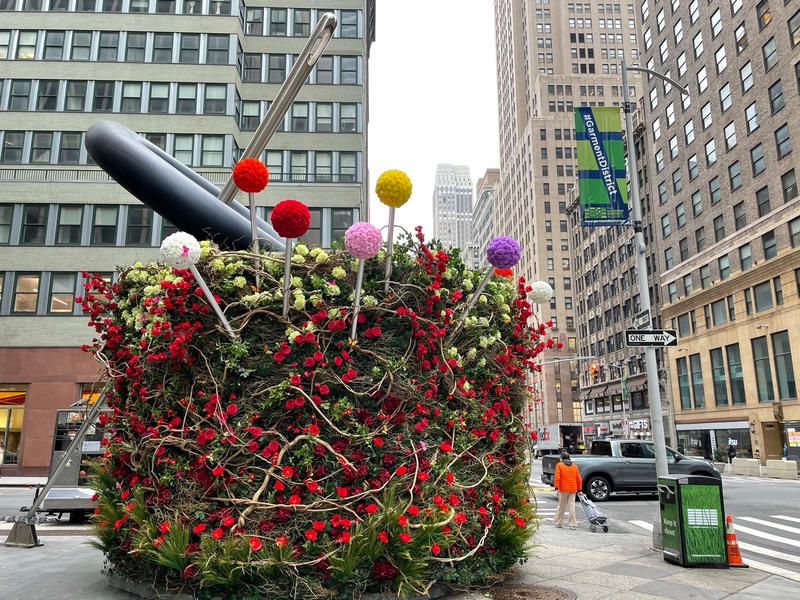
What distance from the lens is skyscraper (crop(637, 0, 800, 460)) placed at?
40.0m

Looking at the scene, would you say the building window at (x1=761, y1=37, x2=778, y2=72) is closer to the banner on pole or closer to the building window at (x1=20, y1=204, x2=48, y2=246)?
the banner on pole

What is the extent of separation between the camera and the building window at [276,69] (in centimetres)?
3903

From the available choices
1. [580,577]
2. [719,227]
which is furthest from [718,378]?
[580,577]

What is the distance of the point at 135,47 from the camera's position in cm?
3600

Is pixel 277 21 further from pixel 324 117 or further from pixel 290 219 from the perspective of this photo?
pixel 290 219

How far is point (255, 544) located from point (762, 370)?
4511 centimetres

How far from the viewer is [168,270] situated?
739 centimetres

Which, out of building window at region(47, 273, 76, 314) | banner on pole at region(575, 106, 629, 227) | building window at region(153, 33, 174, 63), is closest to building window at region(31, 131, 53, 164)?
building window at region(47, 273, 76, 314)

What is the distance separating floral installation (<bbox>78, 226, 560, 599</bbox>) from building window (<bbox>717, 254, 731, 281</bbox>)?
45.4 metres

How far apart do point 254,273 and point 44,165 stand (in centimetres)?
3312

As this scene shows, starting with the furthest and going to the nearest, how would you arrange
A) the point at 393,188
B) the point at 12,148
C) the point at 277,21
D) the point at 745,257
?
the point at 745,257, the point at 277,21, the point at 12,148, the point at 393,188

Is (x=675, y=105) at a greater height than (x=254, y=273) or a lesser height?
greater

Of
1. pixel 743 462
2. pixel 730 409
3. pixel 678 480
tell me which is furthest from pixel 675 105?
pixel 678 480

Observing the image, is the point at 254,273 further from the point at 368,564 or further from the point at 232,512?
the point at 368,564
